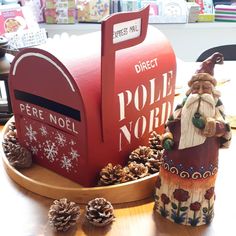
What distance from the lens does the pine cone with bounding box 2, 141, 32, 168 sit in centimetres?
86

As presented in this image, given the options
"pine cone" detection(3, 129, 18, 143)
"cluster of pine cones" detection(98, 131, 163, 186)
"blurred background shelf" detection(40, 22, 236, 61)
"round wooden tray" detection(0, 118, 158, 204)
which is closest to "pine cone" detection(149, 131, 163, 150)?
"cluster of pine cones" detection(98, 131, 163, 186)

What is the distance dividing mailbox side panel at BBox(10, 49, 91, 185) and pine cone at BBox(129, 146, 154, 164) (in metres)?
0.12

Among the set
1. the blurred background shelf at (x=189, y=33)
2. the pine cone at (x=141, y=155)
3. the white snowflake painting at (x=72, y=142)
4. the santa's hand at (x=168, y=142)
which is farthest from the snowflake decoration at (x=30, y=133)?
the blurred background shelf at (x=189, y=33)

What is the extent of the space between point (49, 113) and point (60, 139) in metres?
0.06

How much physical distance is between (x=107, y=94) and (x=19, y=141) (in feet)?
0.97

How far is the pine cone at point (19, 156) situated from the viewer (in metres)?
0.86

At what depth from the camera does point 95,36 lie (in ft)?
2.82

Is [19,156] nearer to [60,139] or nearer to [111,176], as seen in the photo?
[60,139]

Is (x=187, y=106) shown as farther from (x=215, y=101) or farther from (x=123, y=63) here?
(x=123, y=63)

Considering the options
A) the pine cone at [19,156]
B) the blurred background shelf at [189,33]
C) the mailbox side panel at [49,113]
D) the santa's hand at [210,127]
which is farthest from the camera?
the blurred background shelf at [189,33]

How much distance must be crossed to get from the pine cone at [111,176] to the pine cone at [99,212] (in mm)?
62

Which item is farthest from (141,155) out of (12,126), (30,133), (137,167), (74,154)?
(12,126)

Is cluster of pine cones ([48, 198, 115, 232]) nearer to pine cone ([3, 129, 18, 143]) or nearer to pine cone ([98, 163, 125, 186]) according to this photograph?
pine cone ([98, 163, 125, 186])

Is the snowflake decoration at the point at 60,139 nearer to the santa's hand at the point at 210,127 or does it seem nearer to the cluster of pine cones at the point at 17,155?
the cluster of pine cones at the point at 17,155
